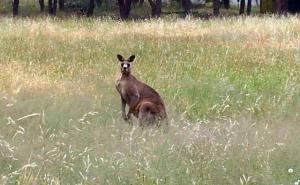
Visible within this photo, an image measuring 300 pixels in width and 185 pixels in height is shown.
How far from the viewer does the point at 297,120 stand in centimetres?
773

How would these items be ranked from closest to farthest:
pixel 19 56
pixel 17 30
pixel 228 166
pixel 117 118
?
pixel 228 166 → pixel 117 118 → pixel 19 56 → pixel 17 30

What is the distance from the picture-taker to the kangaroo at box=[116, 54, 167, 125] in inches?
282

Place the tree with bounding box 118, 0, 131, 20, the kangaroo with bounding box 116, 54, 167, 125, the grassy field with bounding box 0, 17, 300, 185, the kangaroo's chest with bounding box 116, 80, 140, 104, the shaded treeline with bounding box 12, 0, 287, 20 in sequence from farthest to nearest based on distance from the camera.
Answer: the tree with bounding box 118, 0, 131, 20 → the shaded treeline with bounding box 12, 0, 287, 20 → the kangaroo's chest with bounding box 116, 80, 140, 104 → the kangaroo with bounding box 116, 54, 167, 125 → the grassy field with bounding box 0, 17, 300, 185

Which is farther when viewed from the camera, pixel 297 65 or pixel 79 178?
pixel 297 65

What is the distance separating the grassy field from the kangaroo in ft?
0.69

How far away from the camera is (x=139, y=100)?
297 inches

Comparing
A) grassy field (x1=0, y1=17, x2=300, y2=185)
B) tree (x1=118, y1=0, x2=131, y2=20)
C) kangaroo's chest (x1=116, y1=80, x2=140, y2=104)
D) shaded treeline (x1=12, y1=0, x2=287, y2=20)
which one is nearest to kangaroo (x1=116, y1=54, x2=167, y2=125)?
kangaroo's chest (x1=116, y1=80, x2=140, y2=104)

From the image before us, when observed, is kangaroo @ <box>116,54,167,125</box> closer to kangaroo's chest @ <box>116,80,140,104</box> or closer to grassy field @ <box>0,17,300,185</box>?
kangaroo's chest @ <box>116,80,140,104</box>

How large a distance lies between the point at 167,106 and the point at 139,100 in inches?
39.0

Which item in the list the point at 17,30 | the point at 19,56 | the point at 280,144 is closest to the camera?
the point at 280,144

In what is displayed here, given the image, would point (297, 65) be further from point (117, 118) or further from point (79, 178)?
point (79, 178)

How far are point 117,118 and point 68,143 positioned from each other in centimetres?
147

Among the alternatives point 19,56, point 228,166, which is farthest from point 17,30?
point 228,166

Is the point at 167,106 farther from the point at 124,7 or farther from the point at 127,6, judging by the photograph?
the point at 127,6
